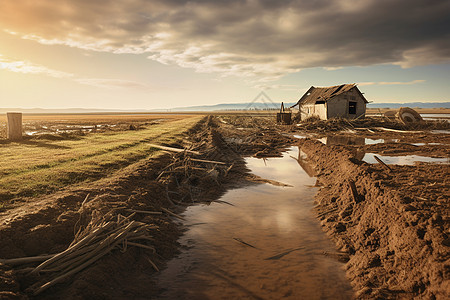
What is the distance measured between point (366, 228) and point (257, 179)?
587 cm

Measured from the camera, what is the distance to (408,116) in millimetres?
32969

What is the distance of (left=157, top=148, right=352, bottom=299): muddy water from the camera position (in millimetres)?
4230

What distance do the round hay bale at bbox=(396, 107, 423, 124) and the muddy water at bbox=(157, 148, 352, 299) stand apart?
3144cm

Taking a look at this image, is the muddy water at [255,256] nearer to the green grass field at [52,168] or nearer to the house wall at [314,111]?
the green grass field at [52,168]

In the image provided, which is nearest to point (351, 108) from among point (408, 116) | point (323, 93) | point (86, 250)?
point (323, 93)

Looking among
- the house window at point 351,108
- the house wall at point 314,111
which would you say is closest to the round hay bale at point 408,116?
the house window at point 351,108

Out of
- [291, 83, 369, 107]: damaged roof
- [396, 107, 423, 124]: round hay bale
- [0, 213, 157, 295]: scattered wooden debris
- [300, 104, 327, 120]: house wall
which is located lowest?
[0, 213, 157, 295]: scattered wooden debris

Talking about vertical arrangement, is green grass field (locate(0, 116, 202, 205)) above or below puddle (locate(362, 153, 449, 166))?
above

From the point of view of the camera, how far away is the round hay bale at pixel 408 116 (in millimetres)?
32531

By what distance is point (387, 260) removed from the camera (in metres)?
4.44

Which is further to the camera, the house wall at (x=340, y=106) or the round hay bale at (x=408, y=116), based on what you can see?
the house wall at (x=340, y=106)

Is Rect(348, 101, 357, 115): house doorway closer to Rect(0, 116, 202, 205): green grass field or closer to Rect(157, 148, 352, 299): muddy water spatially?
Rect(0, 116, 202, 205): green grass field

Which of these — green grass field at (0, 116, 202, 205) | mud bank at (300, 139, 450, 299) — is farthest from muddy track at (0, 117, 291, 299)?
mud bank at (300, 139, 450, 299)

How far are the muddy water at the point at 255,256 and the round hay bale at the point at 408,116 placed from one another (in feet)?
103
